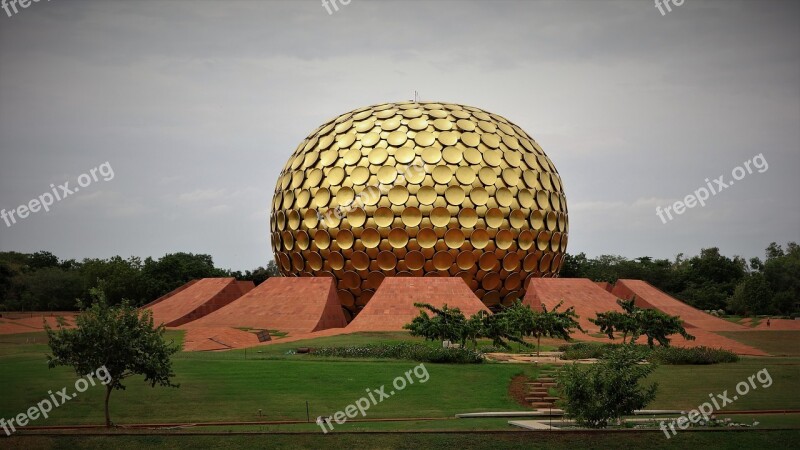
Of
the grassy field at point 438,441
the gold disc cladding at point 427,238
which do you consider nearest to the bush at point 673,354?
the grassy field at point 438,441

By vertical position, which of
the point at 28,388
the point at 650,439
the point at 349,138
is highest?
the point at 349,138

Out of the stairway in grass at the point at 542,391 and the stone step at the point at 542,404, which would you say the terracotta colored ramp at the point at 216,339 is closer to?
the stairway in grass at the point at 542,391

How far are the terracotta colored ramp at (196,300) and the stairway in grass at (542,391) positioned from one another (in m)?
19.6

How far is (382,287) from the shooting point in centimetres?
3722

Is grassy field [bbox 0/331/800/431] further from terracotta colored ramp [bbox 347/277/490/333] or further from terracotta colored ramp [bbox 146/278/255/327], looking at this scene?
terracotta colored ramp [bbox 146/278/255/327]

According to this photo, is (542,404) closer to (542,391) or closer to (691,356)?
(542,391)

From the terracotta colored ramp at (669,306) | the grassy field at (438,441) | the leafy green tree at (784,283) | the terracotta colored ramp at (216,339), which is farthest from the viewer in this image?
the leafy green tree at (784,283)

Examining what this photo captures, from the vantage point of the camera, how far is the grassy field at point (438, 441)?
54.0 ft

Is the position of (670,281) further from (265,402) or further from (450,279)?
(265,402)

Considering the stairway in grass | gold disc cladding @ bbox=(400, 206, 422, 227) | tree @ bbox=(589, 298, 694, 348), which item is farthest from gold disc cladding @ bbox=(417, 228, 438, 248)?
the stairway in grass

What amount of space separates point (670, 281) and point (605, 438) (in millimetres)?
57188

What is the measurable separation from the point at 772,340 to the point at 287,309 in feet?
64.1

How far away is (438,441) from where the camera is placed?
1683 centimetres

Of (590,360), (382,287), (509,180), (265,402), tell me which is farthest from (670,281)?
(265,402)
